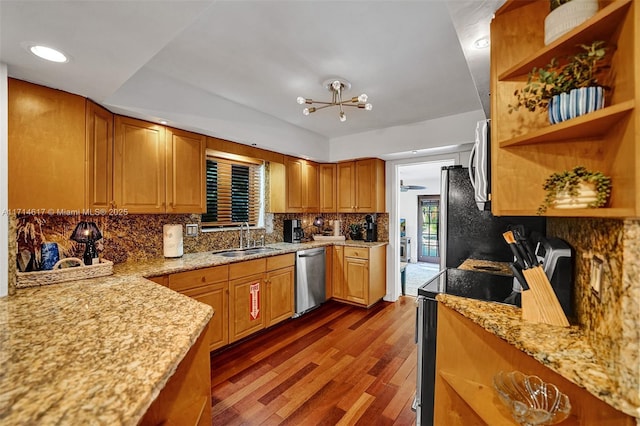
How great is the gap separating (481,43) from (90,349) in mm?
2183

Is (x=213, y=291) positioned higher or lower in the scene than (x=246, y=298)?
higher

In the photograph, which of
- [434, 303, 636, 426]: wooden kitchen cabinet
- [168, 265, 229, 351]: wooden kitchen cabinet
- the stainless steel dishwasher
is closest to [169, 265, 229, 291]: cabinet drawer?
[168, 265, 229, 351]: wooden kitchen cabinet

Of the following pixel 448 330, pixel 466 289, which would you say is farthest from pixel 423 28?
pixel 448 330

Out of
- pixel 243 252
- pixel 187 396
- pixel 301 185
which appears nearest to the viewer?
pixel 187 396

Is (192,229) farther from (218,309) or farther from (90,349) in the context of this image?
(90,349)

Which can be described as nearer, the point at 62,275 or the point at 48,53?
the point at 48,53

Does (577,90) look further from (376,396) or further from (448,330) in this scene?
(376,396)

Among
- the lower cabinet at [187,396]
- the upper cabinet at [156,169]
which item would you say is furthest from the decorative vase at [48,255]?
the lower cabinet at [187,396]

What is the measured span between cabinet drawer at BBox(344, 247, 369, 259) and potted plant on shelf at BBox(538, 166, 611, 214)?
2974mm

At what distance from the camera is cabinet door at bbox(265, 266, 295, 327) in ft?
10.3

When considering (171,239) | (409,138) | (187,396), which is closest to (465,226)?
(409,138)

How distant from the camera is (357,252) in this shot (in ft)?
12.9

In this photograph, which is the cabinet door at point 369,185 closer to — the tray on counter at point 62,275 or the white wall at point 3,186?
the tray on counter at point 62,275

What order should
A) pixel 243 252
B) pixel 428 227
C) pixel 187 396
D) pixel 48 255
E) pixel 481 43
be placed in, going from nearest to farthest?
pixel 187 396 < pixel 481 43 < pixel 48 255 < pixel 243 252 < pixel 428 227
